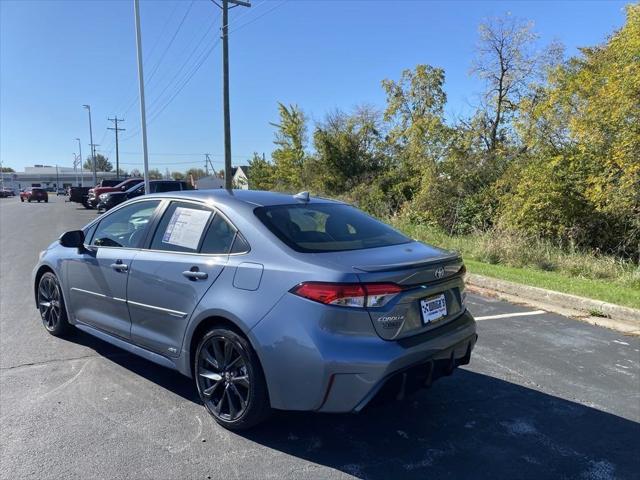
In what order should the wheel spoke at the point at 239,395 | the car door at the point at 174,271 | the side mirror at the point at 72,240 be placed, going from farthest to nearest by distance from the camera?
the side mirror at the point at 72,240, the car door at the point at 174,271, the wheel spoke at the point at 239,395

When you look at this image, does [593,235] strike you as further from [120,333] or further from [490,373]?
[120,333]

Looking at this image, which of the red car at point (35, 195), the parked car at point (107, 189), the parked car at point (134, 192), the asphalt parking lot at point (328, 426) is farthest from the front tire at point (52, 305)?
the red car at point (35, 195)

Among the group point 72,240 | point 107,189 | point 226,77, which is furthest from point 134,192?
point 72,240

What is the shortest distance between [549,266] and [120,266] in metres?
8.97

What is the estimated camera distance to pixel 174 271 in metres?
3.69

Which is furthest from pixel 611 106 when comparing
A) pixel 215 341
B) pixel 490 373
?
pixel 215 341

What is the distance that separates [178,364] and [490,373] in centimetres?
279

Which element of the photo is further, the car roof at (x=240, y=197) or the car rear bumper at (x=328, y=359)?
the car roof at (x=240, y=197)

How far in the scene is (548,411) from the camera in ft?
12.7

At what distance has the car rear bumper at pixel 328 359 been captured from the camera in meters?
2.91

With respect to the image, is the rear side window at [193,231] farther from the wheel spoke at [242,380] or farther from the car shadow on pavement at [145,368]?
the car shadow on pavement at [145,368]

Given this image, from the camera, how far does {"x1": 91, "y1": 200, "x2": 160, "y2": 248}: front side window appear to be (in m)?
4.27

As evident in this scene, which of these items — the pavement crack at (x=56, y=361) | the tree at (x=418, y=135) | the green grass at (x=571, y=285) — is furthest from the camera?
the tree at (x=418, y=135)

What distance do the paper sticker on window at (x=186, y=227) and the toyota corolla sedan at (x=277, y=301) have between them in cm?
1
